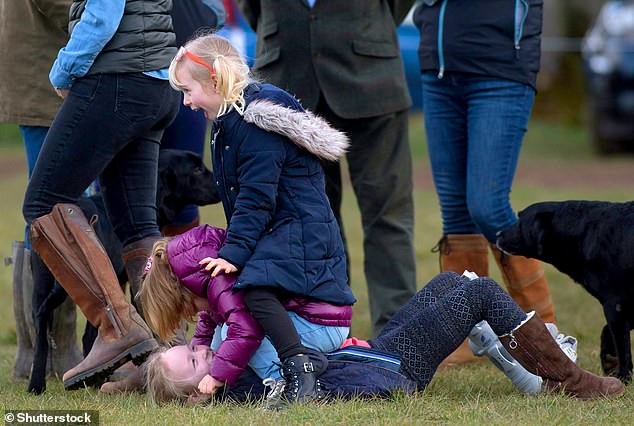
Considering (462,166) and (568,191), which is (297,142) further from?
(568,191)

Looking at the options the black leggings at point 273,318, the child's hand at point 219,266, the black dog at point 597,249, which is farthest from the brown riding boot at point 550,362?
the child's hand at point 219,266

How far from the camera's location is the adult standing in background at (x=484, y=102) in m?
4.91

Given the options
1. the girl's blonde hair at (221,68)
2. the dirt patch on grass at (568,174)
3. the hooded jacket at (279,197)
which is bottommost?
the dirt patch on grass at (568,174)

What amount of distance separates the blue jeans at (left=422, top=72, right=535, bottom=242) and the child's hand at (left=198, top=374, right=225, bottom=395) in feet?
5.38

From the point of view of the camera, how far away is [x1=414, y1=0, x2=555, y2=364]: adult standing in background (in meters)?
4.91

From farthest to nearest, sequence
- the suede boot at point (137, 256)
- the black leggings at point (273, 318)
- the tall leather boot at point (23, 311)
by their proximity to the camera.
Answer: the tall leather boot at point (23, 311)
the suede boot at point (137, 256)
the black leggings at point (273, 318)

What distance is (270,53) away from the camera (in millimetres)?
5309

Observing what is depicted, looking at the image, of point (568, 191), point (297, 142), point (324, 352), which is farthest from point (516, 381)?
point (568, 191)

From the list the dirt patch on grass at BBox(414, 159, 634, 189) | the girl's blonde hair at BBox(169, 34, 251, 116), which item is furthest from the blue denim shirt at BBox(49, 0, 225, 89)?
the dirt patch on grass at BBox(414, 159, 634, 189)

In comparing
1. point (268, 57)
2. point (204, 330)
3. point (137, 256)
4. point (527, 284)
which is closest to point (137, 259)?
point (137, 256)

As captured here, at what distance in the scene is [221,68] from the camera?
3.94 m

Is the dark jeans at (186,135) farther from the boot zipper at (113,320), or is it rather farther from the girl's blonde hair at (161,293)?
the girl's blonde hair at (161,293)

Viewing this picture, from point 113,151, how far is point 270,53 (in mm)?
1312

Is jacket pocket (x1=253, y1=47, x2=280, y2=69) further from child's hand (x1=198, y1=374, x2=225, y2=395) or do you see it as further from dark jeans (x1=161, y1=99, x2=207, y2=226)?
child's hand (x1=198, y1=374, x2=225, y2=395)
